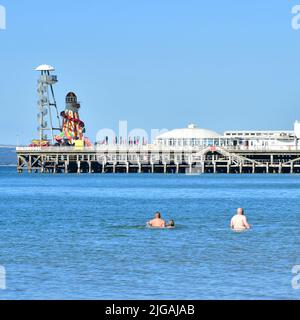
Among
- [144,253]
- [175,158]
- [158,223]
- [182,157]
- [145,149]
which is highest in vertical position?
[145,149]

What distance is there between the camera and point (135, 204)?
86312 mm

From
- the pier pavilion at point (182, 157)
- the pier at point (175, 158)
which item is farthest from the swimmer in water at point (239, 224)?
the pier at point (175, 158)

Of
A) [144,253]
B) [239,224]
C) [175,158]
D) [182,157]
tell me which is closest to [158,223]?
[239,224]

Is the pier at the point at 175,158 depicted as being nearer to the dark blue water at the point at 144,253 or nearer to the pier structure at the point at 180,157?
the pier structure at the point at 180,157

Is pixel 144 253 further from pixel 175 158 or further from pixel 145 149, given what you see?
pixel 145 149

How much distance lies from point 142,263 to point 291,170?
146 meters

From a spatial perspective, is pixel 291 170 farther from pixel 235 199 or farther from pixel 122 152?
pixel 235 199

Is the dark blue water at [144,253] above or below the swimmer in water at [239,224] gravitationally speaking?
below

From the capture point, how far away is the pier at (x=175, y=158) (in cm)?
18300

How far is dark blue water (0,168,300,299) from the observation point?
3512cm

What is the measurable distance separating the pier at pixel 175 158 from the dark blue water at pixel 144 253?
329 ft

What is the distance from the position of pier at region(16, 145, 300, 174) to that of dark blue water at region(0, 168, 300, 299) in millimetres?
100331

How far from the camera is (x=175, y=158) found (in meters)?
189

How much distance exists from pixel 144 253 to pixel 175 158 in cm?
14365
